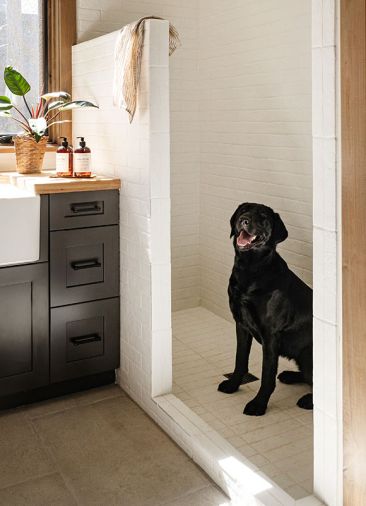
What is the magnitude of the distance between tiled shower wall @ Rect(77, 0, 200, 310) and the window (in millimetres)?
491

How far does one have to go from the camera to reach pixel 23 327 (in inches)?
103

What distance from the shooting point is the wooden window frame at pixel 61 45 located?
3094 mm

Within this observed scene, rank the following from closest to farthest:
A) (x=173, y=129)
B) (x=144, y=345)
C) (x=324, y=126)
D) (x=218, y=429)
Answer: (x=324, y=126)
(x=218, y=429)
(x=144, y=345)
(x=173, y=129)

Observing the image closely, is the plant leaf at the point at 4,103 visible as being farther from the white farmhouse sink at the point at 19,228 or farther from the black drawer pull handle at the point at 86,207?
the black drawer pull handle at the point at 86,207

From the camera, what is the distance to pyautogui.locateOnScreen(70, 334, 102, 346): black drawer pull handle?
2758 mm

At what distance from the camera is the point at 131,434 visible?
2.49 metres

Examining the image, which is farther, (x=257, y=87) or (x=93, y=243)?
(x=257, y=87)

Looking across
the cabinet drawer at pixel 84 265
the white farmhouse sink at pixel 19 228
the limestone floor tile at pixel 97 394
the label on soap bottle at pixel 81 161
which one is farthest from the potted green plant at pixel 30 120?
the limestone floor tile at pixel 97 394

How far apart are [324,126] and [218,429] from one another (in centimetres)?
135

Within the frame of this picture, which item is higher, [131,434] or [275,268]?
[275,268]

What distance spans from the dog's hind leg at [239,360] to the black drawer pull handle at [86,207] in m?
0.83

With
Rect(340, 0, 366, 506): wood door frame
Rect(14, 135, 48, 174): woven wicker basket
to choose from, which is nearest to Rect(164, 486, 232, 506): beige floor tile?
Rect(340, 0, 366, 506): wood door frame

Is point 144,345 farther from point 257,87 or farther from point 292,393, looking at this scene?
point 257,87

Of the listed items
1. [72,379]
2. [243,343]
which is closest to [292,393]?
[243,343]
